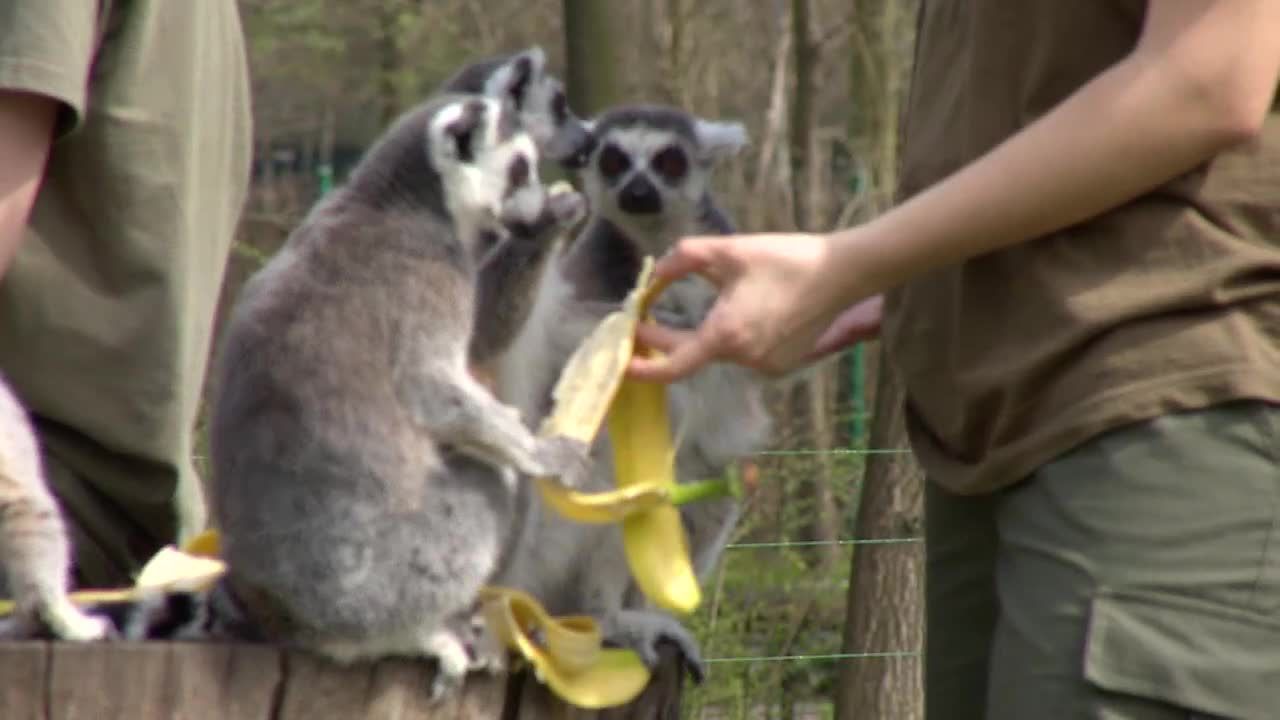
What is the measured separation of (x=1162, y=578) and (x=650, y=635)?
4.85 feet

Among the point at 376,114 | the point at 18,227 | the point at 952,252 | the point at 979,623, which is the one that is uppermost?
the point at 952,252

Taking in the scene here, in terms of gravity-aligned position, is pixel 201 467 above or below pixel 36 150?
below

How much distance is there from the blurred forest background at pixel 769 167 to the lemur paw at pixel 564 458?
3.23 ft

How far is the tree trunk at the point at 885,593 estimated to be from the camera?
5496 millimetres

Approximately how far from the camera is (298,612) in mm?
2699

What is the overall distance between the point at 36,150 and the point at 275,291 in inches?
16.3

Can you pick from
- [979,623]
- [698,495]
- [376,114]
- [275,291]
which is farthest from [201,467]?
[376,114]

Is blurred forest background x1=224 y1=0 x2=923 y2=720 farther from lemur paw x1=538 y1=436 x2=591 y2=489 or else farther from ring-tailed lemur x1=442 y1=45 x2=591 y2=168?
lemur paw x1=538 y1=436 x2=591 y2=489

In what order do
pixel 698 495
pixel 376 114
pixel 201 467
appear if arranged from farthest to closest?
pixel 376 114
pixel 201 467
pixel 698 495

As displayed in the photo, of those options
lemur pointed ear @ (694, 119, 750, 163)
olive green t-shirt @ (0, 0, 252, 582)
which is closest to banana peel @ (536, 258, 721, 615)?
olive green t-shirt @ (0, 0, 252, 582)

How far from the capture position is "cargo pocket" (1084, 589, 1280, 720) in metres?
1.85

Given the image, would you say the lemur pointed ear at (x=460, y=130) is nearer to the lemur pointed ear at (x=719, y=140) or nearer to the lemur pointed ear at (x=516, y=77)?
the lemur pointed ear at (x=516, y=77)

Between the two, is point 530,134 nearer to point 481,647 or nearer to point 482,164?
point 482,164

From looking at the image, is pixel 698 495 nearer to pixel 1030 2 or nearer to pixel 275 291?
pixel 275 291
